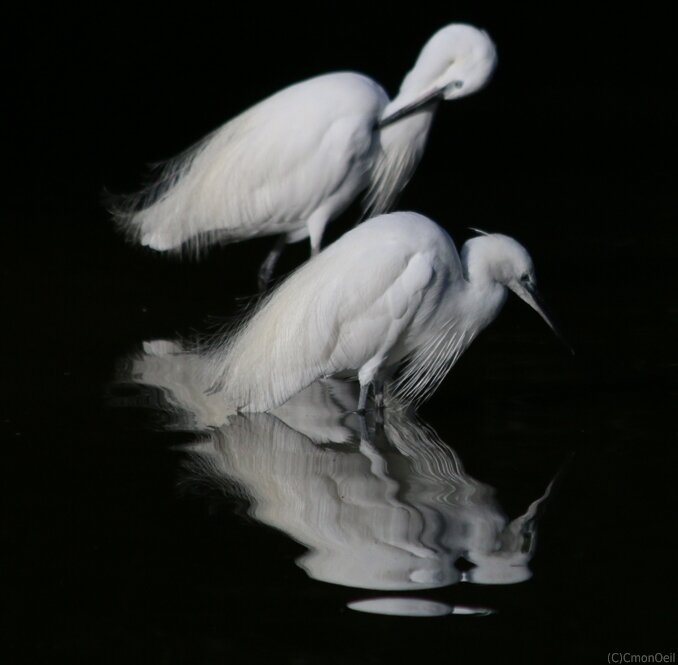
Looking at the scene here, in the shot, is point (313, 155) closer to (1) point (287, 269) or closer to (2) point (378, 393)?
(1) point (287, 269)

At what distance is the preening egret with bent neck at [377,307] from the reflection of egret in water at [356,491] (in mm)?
178

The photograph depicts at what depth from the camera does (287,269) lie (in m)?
7.83

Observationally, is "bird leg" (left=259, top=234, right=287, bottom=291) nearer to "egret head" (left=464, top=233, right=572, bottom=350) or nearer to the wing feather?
the wing feather

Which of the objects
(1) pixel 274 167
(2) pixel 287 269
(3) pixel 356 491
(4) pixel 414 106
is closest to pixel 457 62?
(4) pixel 414 106

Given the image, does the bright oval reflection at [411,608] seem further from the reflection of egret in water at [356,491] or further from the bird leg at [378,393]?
the bird leg at [378,393]

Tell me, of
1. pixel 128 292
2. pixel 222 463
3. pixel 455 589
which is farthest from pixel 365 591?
pixel 128 292

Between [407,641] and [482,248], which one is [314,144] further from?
[407,641]

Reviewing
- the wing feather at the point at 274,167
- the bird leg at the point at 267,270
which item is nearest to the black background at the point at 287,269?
the bird leg at the point at 267,270

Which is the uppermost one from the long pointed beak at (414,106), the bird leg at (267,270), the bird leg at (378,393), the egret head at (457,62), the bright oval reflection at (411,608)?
the egret head at (457,62)

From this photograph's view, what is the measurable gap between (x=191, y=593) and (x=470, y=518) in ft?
3.31

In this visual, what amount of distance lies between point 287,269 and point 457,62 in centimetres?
180

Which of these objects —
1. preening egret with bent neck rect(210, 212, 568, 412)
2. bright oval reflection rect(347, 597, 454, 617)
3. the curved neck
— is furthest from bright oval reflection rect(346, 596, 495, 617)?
the curved neck

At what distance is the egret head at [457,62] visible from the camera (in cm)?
644

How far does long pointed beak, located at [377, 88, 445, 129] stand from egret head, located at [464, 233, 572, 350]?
5.24ft
